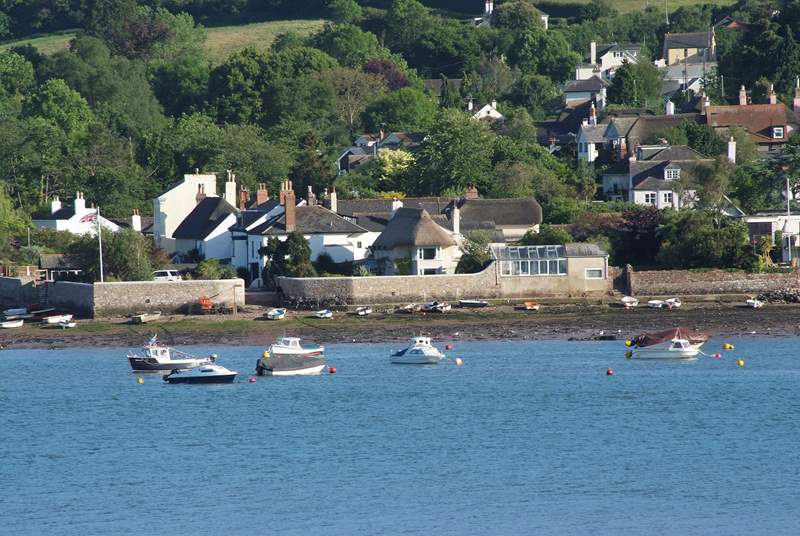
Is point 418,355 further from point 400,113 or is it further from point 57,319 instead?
point 400,113

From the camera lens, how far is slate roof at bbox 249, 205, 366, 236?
91.1 meters

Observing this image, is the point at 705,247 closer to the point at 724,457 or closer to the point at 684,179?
the point at 684,179

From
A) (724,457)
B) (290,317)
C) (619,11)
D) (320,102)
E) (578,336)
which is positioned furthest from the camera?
(619,11)

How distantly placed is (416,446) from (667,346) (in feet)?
71.1

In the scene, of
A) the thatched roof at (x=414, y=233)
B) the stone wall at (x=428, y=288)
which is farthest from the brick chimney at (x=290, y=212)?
the stone wall at (x=428, y=288)

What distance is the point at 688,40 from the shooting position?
165 m

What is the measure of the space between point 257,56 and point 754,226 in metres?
62.0

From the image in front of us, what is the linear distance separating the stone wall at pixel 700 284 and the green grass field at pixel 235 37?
99.7m

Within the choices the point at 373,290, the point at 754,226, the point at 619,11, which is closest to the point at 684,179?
the point at 754,226

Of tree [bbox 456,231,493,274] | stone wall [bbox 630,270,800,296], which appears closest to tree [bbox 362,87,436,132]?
tree [bbox 456,231,493,274]

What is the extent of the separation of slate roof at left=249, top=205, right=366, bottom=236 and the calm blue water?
51.7 feet

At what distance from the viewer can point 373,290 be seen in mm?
85500

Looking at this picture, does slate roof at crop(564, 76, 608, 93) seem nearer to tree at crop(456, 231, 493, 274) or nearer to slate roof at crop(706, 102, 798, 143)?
slate roof at crop(706, 102, 798, 143)

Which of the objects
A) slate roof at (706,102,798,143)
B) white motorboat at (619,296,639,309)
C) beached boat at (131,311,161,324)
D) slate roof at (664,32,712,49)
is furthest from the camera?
slate roof at (664,32,712,49)
